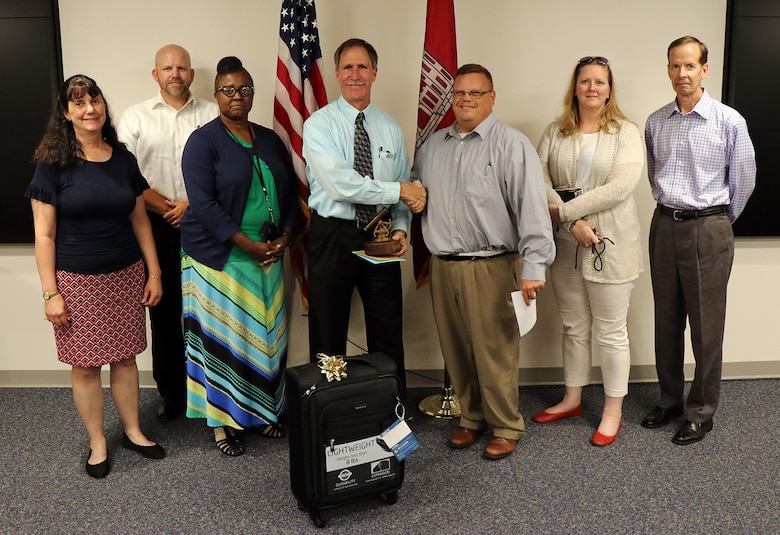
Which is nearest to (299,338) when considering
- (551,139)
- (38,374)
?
(38,374)

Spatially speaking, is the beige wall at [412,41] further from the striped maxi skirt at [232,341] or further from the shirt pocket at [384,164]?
the striped maxi skirt at [232,341]

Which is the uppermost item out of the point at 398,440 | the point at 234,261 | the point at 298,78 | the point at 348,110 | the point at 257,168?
the point at 298,78

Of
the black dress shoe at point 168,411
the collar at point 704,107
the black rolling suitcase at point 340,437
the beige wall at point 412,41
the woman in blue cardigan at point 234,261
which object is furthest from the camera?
the beige wall at point 412,41

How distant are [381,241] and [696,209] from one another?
4.41ft

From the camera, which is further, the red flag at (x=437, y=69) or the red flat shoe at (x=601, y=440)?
the red flag at (x=437, y=69)

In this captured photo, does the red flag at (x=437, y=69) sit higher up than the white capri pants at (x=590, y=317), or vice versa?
the red flag at (x=437, y=69)

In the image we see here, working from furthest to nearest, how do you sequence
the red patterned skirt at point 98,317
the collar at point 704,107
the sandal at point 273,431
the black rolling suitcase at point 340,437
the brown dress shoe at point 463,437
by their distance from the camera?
the sandal at point 273,431, the brown dress shoe at point 463,437, the collar at point 704,107, the red patterned skirt at point 98,317, the black rolling suitcase at point 340,437

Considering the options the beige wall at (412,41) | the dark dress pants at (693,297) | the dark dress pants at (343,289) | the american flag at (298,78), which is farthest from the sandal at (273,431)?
the dark dress pants at (693,297)

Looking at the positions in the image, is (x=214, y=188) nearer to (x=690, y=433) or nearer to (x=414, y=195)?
(x=414, y=195)

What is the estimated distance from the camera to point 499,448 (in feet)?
9.53

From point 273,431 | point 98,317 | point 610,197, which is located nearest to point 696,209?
point 610,197

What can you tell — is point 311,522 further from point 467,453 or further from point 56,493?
point 56,493

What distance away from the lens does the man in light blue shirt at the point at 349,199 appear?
9.26 feet

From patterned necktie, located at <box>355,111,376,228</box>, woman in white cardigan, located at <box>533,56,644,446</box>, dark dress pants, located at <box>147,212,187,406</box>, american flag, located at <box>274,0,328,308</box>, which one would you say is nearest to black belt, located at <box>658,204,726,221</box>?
woman in white cardigan, located at <box>533,56,644,446</box>
